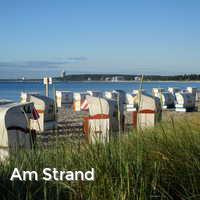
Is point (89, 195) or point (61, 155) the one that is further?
point (61, 155)

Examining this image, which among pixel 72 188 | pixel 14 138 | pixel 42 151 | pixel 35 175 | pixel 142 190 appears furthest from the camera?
pixel 14 138

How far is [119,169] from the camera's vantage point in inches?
173

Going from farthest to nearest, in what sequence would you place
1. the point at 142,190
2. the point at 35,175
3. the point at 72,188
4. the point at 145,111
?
1. the point at 145,111
2. the point at 35,175
3. the point at 72,188
4. the point at 142,190

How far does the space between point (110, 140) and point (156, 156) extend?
0.65 metres

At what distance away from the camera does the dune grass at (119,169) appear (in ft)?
14.0

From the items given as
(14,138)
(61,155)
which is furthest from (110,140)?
(14,138)

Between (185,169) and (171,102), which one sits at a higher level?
(185,169)

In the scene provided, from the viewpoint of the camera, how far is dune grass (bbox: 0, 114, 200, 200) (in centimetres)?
427

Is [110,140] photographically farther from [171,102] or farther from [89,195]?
[171,102]

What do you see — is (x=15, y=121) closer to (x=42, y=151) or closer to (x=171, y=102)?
(x=42, y=151)

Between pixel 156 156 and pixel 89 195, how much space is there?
96cm

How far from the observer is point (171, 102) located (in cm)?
3375

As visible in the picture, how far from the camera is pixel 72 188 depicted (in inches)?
175

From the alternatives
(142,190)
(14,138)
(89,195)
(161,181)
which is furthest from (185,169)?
(14,138)
